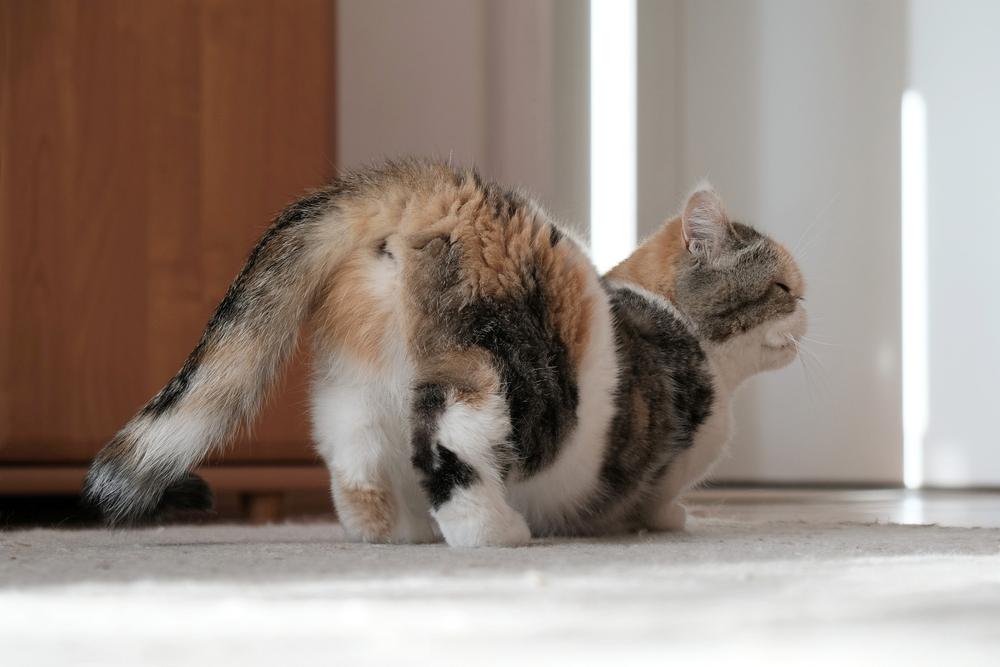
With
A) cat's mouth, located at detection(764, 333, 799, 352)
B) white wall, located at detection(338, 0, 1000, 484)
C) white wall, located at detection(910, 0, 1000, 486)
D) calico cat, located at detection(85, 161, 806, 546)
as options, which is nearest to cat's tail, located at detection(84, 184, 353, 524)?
calico cat, located at detection(85, 161, 806, 546)

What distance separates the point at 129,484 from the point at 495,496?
1.18ft

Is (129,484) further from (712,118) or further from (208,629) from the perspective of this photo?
(712,118)

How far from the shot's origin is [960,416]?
9.50 feet

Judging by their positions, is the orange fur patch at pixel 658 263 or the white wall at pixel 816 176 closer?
the orange fur patch at pixel 658 263

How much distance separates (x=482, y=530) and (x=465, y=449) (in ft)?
0.27

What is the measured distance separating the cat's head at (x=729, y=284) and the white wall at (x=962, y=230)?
158 centimetres

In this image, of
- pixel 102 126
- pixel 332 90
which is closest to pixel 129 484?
pixel 102 126

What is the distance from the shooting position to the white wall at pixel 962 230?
288 centimetres

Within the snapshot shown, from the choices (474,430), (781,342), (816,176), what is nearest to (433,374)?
(474,430)

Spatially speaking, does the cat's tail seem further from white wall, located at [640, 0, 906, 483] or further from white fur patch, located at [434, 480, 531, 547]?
white wall, located at [640, 0, 906, 483]

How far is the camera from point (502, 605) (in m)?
0.73

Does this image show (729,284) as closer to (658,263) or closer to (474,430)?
(658,263)

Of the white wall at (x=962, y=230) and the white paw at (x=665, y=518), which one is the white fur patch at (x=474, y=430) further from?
the white wall at (x=962, y=230)

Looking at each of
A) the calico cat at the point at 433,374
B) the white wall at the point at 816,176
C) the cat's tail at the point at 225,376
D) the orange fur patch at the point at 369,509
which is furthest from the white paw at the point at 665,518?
the white wall at the point at 816,176
